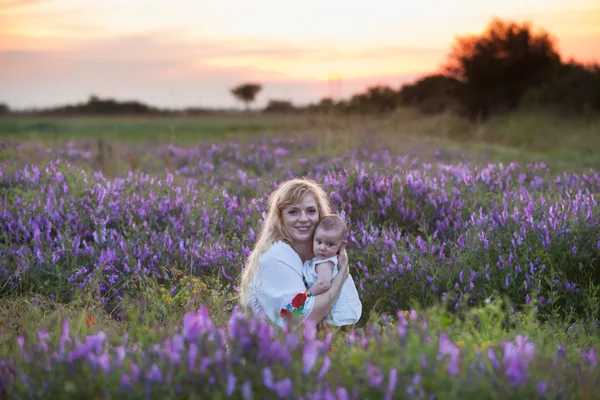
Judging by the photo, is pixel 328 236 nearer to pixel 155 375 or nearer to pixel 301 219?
pixel 301 219

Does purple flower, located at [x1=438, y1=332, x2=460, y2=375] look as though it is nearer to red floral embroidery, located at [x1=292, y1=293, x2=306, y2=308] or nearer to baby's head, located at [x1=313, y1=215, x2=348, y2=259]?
red floral embroidery, located at [x1=292, y1=293, x2=306, y2=308]

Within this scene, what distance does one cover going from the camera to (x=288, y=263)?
4199mm

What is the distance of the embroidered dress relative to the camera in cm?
407

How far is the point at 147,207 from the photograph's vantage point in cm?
703

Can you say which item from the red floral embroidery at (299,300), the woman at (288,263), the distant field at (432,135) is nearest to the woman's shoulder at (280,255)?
the woman at (288,263)

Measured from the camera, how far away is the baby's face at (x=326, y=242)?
421 cm

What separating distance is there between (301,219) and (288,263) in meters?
0.36

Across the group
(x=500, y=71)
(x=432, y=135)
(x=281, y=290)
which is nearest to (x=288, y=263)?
(x=281, y=290)

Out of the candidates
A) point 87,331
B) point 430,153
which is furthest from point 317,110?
point 87,331

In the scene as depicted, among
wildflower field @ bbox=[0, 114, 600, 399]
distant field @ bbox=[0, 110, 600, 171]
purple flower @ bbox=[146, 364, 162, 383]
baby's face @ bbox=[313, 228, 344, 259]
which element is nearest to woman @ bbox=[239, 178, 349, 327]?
Result: baby's face @ bbox=[313, 228, 344, 259]

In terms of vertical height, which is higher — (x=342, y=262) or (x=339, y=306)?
(x=342, y=262)

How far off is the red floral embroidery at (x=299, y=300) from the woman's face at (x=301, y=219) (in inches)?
19.9

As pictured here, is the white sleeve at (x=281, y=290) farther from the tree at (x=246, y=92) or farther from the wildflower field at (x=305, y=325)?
the tree at (x=246, y=92)

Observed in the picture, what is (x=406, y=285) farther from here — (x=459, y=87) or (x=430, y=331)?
(x=459, y=87)
